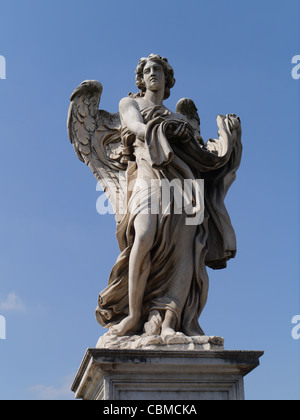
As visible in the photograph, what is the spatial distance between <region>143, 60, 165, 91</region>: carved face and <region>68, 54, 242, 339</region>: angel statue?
0.01 m

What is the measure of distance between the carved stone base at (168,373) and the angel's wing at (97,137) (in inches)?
84.9

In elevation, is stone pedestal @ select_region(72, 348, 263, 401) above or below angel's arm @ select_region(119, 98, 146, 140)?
below

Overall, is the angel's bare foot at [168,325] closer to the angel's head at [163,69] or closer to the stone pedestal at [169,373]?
the stone pedestal at [169,373]

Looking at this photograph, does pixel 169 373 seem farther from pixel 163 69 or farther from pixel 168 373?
pixel 163 69

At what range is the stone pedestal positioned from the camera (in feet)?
19.8

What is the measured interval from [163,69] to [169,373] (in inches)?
141

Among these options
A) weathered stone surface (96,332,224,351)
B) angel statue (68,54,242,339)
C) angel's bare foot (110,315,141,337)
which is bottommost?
weathered stone surface (96,332,224,351)

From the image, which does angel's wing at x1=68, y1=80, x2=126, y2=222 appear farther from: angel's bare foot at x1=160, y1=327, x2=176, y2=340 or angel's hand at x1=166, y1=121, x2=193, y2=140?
angel's bare foot at x1=160, y1=327, x2=176, y2=340

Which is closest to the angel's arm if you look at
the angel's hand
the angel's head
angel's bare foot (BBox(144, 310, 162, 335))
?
the angel's hand

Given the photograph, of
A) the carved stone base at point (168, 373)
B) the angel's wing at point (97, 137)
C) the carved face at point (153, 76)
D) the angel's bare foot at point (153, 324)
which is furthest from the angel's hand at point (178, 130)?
the carved stone base at point (168, 373)

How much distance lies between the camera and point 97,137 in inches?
316

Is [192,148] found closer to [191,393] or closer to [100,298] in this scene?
[100,298]

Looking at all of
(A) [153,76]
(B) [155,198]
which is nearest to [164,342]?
(B) [155,198]

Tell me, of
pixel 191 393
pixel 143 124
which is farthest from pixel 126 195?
pixel 191 393
